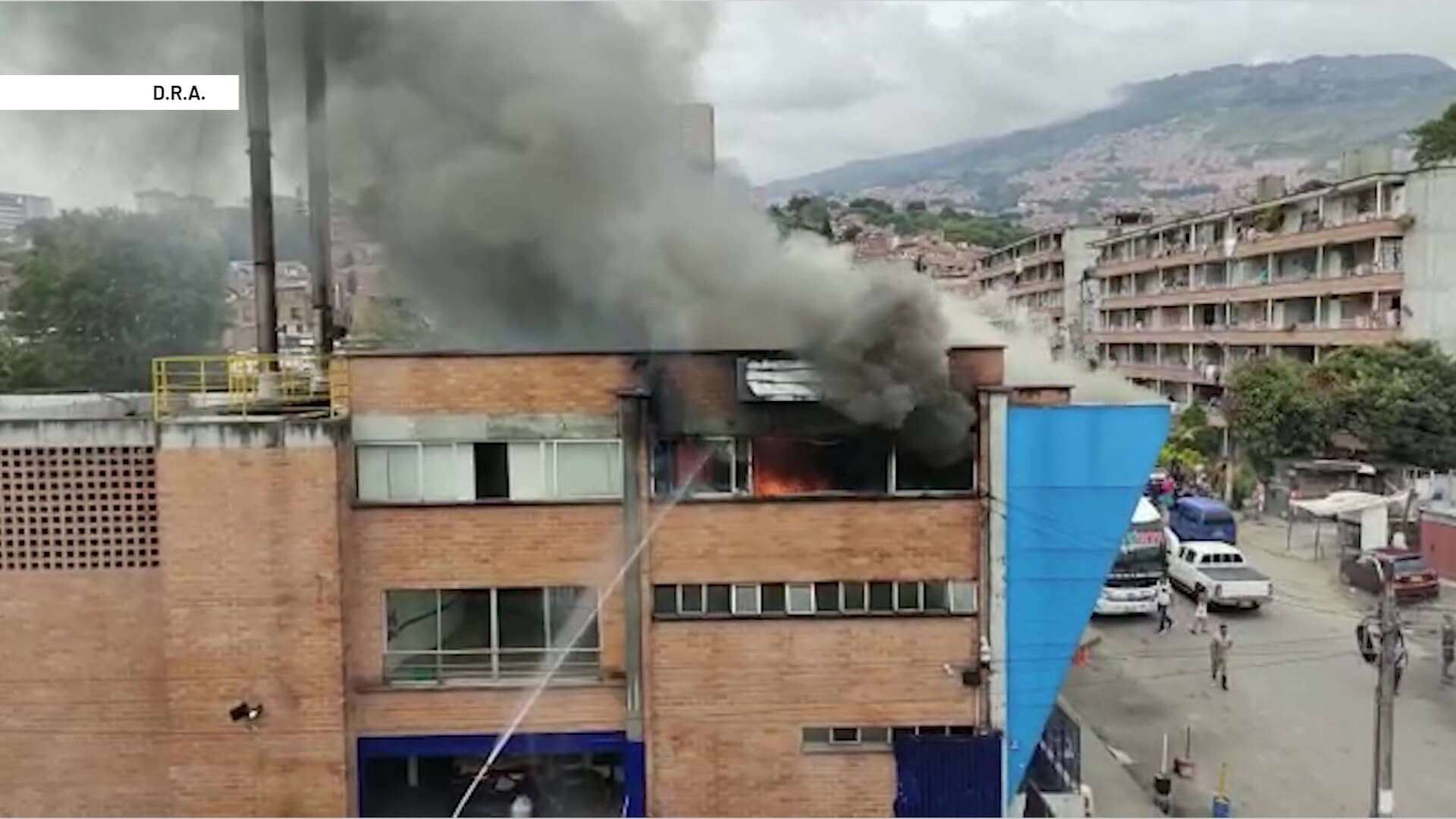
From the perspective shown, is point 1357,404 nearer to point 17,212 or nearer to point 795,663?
point 795,663

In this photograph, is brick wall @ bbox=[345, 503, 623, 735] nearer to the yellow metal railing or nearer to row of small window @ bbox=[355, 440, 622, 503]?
row of small window @ bbox=[355, 440, 622, 503]

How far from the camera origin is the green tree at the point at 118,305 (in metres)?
33.4

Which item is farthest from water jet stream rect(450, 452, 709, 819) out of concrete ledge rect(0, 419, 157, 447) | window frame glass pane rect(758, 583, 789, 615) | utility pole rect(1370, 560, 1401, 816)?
utility pole rect(1370, 560, 1401, 816)

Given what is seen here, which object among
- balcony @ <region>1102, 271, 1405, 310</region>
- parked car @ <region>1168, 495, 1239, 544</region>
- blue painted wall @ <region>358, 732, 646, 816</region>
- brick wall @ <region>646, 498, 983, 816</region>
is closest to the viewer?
brick wall @ <region>646, 498, 983, 816</region>

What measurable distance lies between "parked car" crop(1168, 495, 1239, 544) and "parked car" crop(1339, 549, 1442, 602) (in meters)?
3.01

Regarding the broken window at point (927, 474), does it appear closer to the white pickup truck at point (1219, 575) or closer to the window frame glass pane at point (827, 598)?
the window frame glass pane at point (827, 598)

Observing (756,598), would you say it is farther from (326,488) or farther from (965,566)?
(326,488)

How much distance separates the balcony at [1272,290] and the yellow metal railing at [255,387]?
3001 cm

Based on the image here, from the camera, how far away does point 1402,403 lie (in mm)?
29234

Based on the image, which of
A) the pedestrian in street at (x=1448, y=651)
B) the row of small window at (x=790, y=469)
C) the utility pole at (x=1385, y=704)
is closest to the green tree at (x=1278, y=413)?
the pedestrian in street at (x=1448, y=651)

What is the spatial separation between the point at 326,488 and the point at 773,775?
16.7 feet

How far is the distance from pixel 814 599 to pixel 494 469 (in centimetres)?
335

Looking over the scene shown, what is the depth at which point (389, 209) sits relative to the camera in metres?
17.7

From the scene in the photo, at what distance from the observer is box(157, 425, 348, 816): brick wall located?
11.2 m
